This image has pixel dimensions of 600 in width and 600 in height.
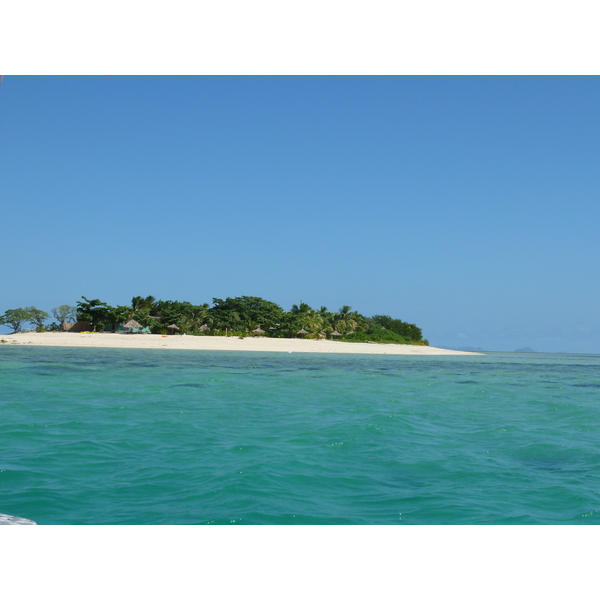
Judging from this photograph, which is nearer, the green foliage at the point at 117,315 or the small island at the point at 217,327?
the small island at the point at 217,327

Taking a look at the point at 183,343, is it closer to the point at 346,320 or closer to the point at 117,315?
the point at 117,315

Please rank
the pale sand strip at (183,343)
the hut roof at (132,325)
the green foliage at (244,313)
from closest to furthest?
the pale sand strip at (183,343) < the hut roof at (132,325) < the green foliage at (244,313)

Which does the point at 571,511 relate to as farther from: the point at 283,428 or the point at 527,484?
the point at 283,428

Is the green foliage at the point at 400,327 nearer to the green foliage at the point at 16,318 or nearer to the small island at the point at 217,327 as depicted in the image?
the small island at the point at 217,327

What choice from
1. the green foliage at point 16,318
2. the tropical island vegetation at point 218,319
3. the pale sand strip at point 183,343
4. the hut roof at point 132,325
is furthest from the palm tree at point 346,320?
the green foliage at point 16,318

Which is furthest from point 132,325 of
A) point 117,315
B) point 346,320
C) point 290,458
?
point 290,458

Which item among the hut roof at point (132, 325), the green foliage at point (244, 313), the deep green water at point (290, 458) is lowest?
the deep green water at point (290, 458)

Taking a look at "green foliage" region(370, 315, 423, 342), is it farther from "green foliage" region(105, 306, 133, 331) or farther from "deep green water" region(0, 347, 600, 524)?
"deep green water" region(0, 347, 600, 524)
